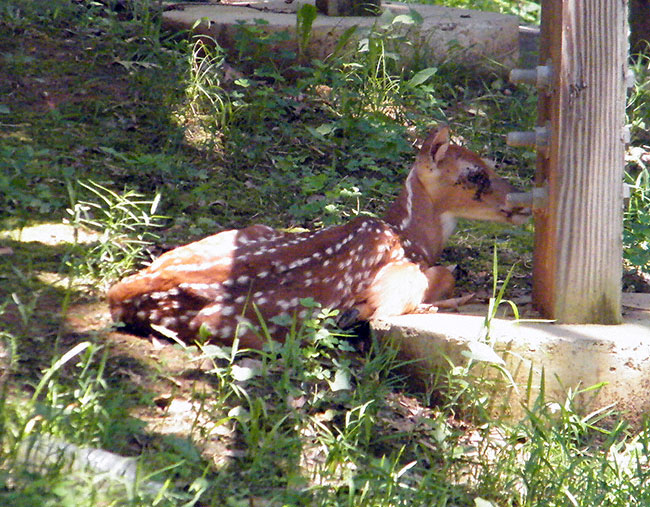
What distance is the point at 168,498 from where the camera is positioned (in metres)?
3.15

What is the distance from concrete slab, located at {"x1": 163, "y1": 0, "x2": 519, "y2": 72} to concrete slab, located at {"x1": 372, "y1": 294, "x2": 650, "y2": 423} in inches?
160

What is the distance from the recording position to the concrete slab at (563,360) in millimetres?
4328

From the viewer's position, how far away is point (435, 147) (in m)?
5.69

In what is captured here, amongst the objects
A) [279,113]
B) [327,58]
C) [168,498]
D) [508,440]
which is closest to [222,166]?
[279,113]

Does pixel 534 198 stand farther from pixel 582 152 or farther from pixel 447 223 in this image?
pixel 447 223

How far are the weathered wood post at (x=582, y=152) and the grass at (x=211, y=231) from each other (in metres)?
0.36

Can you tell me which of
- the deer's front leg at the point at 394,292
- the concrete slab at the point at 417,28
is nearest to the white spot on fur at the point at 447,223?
the deer's front leg at the point at 394,292

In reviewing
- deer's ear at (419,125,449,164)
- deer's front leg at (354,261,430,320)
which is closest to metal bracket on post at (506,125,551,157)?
deer's front leg at (354,261,430,320)

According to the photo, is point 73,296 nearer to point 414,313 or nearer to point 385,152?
point 414,313

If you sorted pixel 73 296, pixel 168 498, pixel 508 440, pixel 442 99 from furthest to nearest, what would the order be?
pixel 442 99 → pixel 73 296 → pixel 508 440 → pixel 168 498

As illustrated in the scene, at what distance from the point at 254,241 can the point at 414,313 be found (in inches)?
34.7

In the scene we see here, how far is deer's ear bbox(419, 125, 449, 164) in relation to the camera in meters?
5.66

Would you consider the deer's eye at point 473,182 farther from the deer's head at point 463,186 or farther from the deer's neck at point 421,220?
the deer's neck at point 421,220

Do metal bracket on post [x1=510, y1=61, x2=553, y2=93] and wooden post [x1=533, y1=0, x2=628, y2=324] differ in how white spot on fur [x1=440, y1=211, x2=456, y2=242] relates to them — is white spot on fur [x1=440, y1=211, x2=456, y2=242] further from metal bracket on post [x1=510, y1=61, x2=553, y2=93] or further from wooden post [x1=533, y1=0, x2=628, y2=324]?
metal bracket on post [x1=510, y1=61, x2=553, y2=93]
